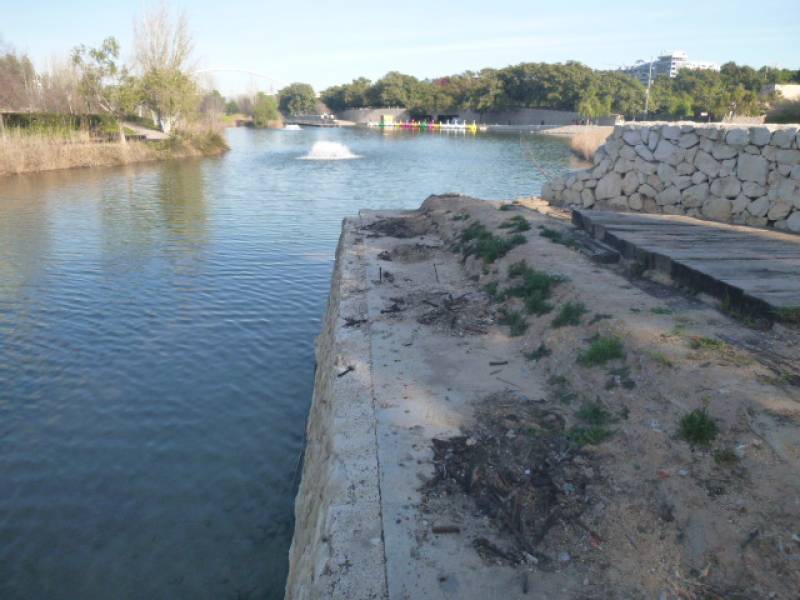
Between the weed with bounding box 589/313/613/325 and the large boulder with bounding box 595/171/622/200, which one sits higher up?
the large boulder with bounding box 595/171/622/200

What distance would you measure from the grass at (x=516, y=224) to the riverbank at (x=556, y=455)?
2.68 meters

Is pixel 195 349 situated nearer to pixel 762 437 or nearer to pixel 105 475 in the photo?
pixel 105 475

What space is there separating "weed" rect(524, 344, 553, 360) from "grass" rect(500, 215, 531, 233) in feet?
13.2

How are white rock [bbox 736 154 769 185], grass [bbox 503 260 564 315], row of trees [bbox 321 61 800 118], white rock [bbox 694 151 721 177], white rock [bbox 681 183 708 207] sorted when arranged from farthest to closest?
row of trees [bbox 321 61 800 118] → white rock [bbox 681 183 708 207] → white rock [bbox 694 151 721 177] → white rock [bbox 736 154 769 185] → grass [bbox 503 260 564 315]

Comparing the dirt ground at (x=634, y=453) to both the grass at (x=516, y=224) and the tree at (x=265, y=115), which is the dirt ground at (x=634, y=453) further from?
the tree at (x=265, y=115)

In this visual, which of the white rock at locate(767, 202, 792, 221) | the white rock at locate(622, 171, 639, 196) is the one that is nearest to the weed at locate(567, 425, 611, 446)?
the white rock at locate(767, 202, 792, 221)

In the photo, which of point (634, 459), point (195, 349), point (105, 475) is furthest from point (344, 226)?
point (634, 459)

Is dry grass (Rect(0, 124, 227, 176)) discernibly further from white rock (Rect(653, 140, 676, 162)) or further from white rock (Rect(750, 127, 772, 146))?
white rock (Rect(750, 127, 772, 146))

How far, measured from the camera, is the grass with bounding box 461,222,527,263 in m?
9.27

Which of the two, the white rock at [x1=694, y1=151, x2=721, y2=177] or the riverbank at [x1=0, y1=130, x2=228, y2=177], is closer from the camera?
the white rock at [x1=694, y1=151, x2=721, y2=177]

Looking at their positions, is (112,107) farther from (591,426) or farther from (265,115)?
(265,115)

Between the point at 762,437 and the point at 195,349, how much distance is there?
28.6ft

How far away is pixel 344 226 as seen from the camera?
14688mm

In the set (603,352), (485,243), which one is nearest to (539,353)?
(603,352)
